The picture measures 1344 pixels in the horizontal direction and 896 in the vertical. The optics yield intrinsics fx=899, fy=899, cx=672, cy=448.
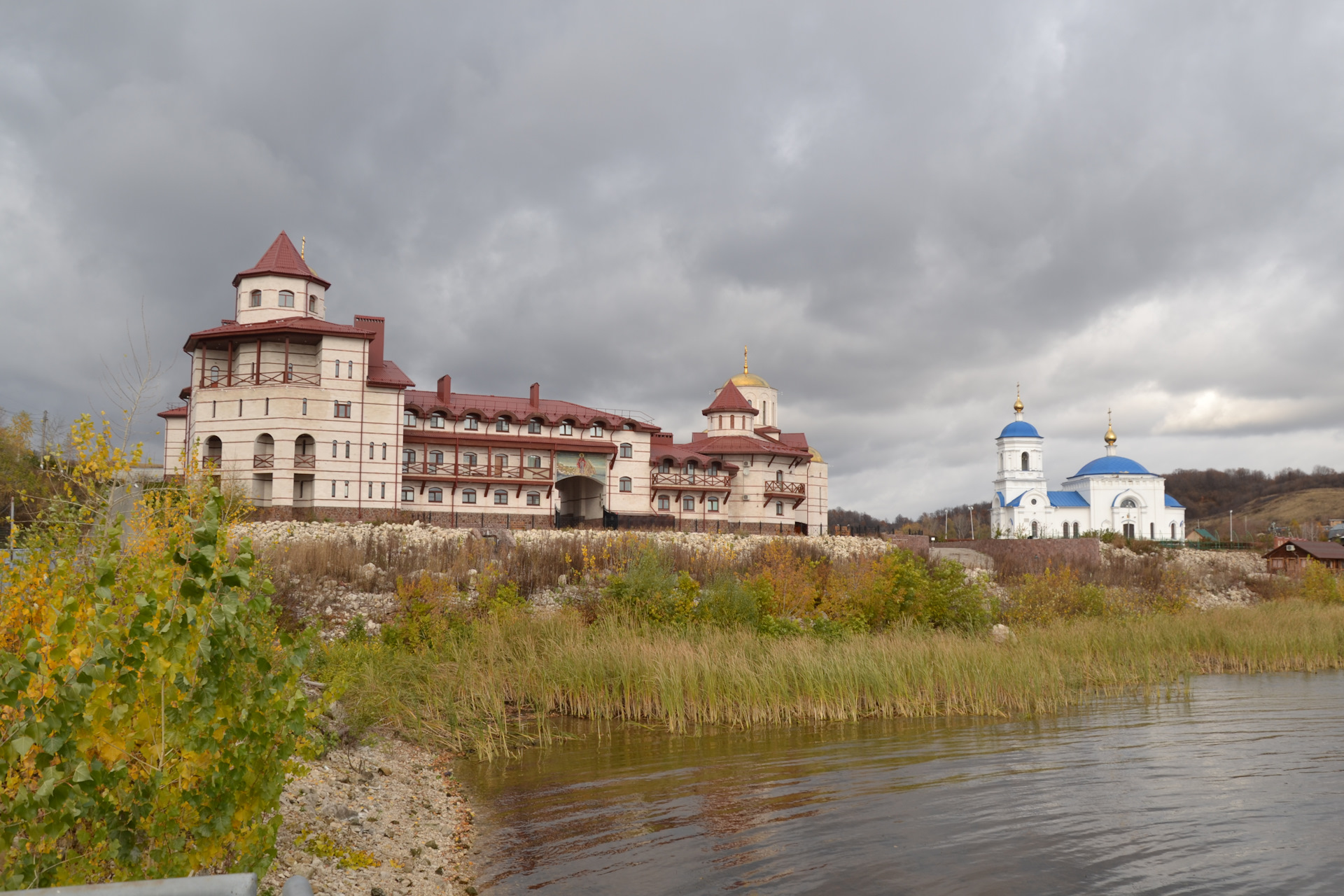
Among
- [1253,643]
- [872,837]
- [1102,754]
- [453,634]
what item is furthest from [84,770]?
[1253,643]

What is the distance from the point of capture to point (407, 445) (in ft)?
158

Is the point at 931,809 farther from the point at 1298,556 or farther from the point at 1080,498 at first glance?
the point at 1080,498

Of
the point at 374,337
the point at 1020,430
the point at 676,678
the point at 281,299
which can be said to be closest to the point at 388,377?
the point at 374,337

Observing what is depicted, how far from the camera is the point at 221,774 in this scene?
15.0ft

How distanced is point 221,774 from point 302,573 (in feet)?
71.5

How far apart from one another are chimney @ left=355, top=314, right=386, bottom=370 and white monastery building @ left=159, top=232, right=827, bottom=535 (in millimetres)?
97

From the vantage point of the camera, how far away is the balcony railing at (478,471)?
4788 centimetres

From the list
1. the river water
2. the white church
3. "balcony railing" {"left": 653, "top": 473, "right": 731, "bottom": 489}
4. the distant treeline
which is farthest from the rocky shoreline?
the distant treeline

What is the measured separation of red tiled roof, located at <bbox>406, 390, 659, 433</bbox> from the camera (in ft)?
163

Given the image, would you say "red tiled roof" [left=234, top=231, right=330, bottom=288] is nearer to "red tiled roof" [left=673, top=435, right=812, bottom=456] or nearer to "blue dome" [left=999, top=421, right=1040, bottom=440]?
"red tiled roof" [left=673, top=435, right=812, bottom=456]

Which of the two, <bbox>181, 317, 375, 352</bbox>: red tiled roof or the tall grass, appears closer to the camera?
the tall grass

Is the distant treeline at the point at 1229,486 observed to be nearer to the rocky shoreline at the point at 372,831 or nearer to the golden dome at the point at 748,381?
the golden dome at the point at 748,381

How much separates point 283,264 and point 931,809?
149 ft

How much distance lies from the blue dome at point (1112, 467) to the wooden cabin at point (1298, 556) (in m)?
31.1
